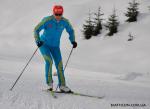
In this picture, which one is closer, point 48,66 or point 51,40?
point 48,66

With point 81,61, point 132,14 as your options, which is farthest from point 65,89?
point 132,14

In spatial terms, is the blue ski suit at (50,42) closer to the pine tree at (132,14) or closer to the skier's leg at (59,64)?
the skier's leg at (59,64)

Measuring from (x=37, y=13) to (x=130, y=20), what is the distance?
11952 mm

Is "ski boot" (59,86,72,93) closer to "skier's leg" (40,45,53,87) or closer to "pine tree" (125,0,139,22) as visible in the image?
"skier's leg" (40,45,53,87)

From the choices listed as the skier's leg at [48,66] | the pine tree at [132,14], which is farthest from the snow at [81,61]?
the pine tree at [132,14]

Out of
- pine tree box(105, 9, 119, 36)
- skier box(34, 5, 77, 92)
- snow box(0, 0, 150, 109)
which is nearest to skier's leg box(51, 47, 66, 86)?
skier box(34, 5, 77, 92)

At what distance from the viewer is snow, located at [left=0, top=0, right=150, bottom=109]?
684 centimetres

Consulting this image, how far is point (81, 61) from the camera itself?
20656mm

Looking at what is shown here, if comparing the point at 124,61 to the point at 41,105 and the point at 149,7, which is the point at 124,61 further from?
the point at 41,105

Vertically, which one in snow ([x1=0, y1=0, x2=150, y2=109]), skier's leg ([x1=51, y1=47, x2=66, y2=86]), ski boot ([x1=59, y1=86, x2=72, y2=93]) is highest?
skier's leg ([x1=51, y1=47, x2=66, y2=86])

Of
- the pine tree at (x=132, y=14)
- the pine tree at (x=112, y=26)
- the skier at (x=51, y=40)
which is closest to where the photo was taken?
the skier at (x=51, y=40)

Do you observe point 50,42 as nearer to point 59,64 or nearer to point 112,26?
point 59,64

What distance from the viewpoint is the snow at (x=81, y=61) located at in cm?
684

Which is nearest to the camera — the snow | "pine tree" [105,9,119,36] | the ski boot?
the snow
